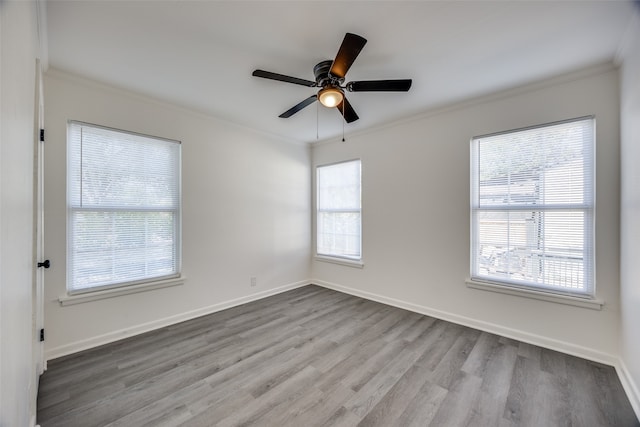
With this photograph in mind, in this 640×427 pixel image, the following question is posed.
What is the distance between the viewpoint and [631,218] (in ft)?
6.43

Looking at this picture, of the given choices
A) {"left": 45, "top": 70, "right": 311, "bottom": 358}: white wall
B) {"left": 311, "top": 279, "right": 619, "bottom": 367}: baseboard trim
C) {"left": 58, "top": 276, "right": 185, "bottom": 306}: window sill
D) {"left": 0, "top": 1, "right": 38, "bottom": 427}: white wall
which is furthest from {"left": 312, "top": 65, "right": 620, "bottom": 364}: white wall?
{"left": 0, "top": 1, "right": 38, "bottom": 427}: white wall

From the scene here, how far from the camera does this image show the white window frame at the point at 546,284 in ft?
7.79

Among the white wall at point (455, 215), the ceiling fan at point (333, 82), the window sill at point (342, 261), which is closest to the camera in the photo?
the ceiling fan at point (333, 82)

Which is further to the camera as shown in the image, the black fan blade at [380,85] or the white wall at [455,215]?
the white wall at [455,215]

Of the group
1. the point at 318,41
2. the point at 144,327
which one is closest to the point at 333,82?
the point at 318,41

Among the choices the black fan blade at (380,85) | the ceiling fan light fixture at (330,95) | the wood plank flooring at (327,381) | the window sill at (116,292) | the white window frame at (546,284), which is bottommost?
the wood plank flooring at (327,381)

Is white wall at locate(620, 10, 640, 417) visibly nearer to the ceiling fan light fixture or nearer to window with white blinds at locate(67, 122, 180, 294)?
the ceiling fan light fixture

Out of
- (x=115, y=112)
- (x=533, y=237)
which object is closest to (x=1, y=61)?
(x=115, y=112)

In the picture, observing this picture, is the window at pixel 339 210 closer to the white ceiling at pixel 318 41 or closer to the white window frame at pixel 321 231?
the white window frame at pixel 321 231

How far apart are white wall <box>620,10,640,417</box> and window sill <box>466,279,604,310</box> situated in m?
0.20

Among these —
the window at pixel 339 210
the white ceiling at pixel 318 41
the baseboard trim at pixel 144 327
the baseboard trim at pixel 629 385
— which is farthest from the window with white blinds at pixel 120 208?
the baseboard trim at pixel 629 385

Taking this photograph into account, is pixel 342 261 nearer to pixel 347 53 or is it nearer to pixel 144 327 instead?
pixel 144 327

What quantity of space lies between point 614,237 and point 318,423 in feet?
9.42

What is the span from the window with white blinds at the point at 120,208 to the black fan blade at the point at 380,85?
2300mm
